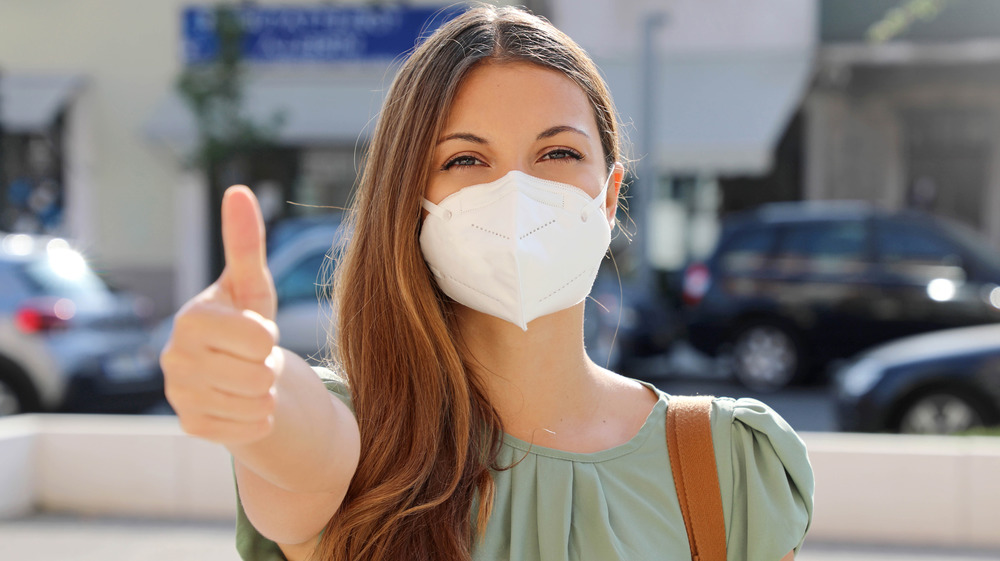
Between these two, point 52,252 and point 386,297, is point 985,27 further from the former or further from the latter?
point 386,297

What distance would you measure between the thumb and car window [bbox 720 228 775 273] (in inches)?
360

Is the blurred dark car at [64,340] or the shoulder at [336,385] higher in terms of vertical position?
the shoulder at [336,385]

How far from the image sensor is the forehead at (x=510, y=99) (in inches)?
69.4

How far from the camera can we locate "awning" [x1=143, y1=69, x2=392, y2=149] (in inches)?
607

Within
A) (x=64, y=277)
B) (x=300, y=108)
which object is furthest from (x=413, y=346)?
(x=300, y=108)

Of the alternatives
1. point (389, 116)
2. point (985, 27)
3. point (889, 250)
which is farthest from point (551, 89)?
point (985, 27)

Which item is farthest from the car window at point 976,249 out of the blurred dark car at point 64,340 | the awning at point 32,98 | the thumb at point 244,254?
the awning at point 32,98

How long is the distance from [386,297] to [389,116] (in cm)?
34

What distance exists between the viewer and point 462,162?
5.93 feet

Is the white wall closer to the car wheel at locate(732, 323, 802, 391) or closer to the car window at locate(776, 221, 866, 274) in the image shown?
the car window at locate(776, 221, 866, 274)

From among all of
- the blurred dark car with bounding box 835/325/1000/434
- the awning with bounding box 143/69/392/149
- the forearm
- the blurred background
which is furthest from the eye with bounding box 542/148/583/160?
the awning with bounding box 143/69/392/149

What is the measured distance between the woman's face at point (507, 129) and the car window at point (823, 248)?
8.30 m

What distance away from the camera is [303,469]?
4.29ft

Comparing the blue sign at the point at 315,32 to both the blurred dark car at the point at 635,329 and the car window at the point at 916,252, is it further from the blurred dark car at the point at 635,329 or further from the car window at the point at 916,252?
the car window at the point at 916,252
